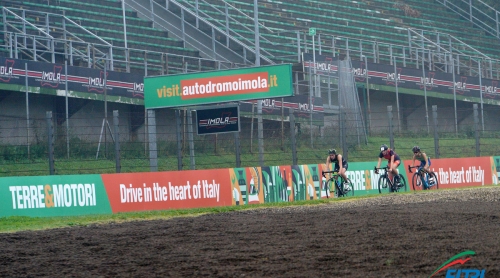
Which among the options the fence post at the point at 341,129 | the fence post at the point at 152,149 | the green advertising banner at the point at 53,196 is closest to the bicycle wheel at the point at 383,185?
Result: the fence post at the point at 341,129

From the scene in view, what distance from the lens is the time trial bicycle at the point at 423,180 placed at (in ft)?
78.6

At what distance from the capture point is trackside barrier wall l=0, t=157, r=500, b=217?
668 inches

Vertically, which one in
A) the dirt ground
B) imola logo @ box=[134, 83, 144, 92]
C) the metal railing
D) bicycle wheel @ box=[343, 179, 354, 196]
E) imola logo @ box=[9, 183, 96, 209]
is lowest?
the dirt ground

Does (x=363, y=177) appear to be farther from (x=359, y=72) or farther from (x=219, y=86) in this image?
(x=359, y=72)

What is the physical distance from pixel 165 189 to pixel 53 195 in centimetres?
307

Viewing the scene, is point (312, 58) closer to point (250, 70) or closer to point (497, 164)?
point (497, 164)

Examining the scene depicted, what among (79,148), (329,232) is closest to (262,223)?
(329,232)

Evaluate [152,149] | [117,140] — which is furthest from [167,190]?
[117,140]

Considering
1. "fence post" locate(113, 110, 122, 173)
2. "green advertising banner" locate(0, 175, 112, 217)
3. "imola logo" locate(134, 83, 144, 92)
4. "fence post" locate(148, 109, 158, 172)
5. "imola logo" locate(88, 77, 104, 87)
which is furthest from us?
"imola logo" locate(134, 83, 144, 92)

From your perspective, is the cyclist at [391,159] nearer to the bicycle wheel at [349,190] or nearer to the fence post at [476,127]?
the bicycle wheel at [349,190]

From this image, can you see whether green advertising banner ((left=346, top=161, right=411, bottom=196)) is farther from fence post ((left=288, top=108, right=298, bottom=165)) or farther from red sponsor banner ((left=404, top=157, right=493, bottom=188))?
fence post ((left=288, top=108, right=298, bottom=165))

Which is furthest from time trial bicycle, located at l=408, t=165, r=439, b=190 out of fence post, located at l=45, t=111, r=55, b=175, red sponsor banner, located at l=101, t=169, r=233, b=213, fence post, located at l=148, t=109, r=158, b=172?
fence post, located at l=45, t=111, r=55, b=175

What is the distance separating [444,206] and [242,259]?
692 centimetres

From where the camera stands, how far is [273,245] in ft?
32.7
